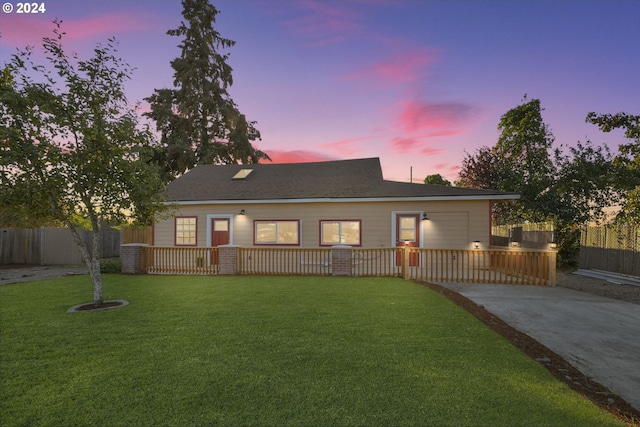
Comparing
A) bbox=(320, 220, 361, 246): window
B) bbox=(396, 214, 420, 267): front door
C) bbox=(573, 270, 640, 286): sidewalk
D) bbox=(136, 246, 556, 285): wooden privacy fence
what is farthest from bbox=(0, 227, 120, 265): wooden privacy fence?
bbox=(573, 270, 640, 286): sidewalk

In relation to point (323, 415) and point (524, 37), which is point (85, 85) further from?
point (524, 37)

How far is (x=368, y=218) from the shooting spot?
14.2m

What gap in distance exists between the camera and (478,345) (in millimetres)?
4590

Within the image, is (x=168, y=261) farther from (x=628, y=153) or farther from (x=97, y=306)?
(x=628, y=153)

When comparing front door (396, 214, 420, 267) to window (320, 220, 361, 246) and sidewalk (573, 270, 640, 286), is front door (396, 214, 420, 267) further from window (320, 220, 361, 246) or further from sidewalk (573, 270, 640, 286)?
sidewalk (573, 270, 640, 286)

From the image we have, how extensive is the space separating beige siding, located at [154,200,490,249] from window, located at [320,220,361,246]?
219 mm

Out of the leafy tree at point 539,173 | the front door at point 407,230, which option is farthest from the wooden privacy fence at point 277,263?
the leafy tree at point 539,173

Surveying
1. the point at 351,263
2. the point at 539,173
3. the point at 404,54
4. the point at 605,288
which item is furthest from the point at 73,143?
the point at 539,173

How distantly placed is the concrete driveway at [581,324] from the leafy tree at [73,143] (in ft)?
26.1

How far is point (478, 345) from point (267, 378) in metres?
2.95

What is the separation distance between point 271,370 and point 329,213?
36.1ft

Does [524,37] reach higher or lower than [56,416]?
higher

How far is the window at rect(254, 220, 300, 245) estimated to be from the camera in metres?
14.8

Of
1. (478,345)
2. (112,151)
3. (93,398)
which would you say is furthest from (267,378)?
(112,151)
